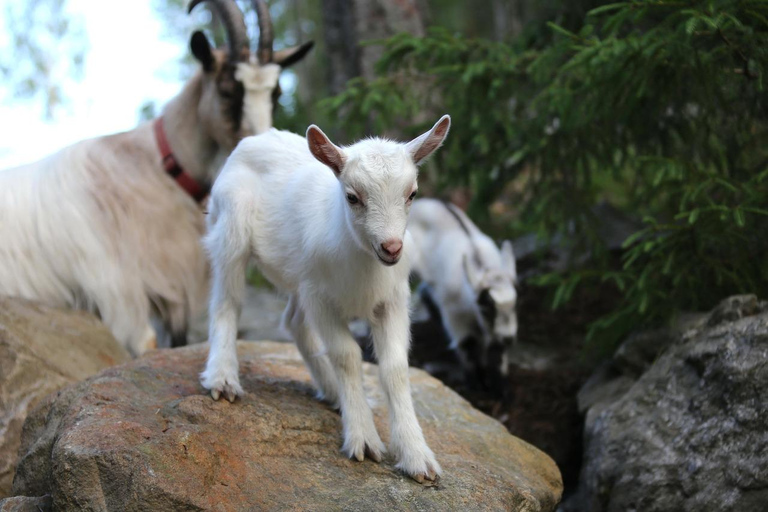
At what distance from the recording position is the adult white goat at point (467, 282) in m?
6.56

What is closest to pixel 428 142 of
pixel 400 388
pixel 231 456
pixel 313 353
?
pixel 400 388

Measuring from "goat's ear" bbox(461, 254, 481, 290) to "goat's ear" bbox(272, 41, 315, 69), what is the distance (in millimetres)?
2249

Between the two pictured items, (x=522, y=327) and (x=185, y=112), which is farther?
(x=522, y=327)

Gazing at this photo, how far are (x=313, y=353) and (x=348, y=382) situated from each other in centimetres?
56

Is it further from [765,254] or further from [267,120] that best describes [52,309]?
[765,254]

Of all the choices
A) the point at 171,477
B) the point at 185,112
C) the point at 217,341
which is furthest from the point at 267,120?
the point at 171,477

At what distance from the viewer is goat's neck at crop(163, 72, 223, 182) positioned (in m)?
6.43

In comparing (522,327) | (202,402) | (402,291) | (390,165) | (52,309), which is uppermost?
(390,165)

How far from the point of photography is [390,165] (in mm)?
3311

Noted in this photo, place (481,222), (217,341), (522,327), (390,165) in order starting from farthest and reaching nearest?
(481,222)
(522,327)
(217,341)
(390,165)

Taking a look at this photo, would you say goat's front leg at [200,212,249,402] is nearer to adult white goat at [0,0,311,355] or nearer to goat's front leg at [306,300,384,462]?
goat's front leg at [306,300,384,462]

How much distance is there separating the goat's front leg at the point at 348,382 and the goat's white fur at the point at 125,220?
8.85 feet

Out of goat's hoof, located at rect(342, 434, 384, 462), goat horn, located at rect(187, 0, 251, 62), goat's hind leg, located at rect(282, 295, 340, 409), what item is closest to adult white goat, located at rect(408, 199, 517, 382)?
goat horn, located at rect(187, 0, 251, 62)

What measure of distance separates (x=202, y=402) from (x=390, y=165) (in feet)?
4.67
